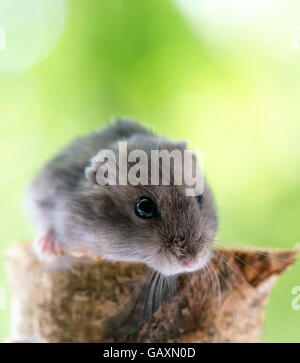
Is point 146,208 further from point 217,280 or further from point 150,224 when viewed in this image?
point 217,280

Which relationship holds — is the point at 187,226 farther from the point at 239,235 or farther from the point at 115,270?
the point at 239,235

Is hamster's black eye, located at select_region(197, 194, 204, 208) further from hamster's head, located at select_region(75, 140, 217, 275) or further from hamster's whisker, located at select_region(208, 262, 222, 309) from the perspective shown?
hamster's whisker, located at select_region(208, 262, 222, 309)

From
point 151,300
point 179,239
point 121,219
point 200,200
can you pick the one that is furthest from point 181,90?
point 151,300

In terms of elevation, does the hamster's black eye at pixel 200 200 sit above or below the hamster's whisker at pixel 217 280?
above

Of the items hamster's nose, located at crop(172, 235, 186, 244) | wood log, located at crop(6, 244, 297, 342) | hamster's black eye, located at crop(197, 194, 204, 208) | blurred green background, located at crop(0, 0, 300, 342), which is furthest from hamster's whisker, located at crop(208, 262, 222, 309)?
blurred green background, located at crop(0, 0, 300, 342)

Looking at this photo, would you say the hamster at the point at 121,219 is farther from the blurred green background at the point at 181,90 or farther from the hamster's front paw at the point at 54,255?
the blurred green background at the point at 181,90

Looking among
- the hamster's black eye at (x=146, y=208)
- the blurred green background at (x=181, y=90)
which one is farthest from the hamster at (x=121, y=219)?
the blurred green background at (x=181, y=90)
